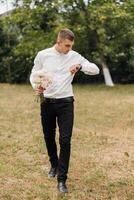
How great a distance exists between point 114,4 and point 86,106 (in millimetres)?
10492

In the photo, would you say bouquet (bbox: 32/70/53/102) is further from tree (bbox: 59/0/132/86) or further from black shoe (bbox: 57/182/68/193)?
tree (bbox: 59/0/132/86)

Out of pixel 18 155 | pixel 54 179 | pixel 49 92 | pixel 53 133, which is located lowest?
pixel 18 155

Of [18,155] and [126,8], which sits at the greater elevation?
[18,155]

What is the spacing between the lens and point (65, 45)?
6.72m

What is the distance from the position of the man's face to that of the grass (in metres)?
1.77

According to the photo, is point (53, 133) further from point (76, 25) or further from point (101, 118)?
point (76, 25)

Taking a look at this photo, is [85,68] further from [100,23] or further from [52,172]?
[100,23]

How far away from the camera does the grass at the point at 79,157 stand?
6969 millimetres

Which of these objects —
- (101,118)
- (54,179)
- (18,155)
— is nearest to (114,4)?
(101,118)

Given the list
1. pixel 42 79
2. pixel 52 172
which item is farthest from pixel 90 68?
pixel 52 172

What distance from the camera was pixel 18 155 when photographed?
9367 millimetres

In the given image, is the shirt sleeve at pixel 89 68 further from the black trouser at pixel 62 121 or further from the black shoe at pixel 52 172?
the black shoe at pixel 52 172

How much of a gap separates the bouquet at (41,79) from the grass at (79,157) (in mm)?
1261

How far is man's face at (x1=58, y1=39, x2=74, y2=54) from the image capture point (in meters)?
6.69
